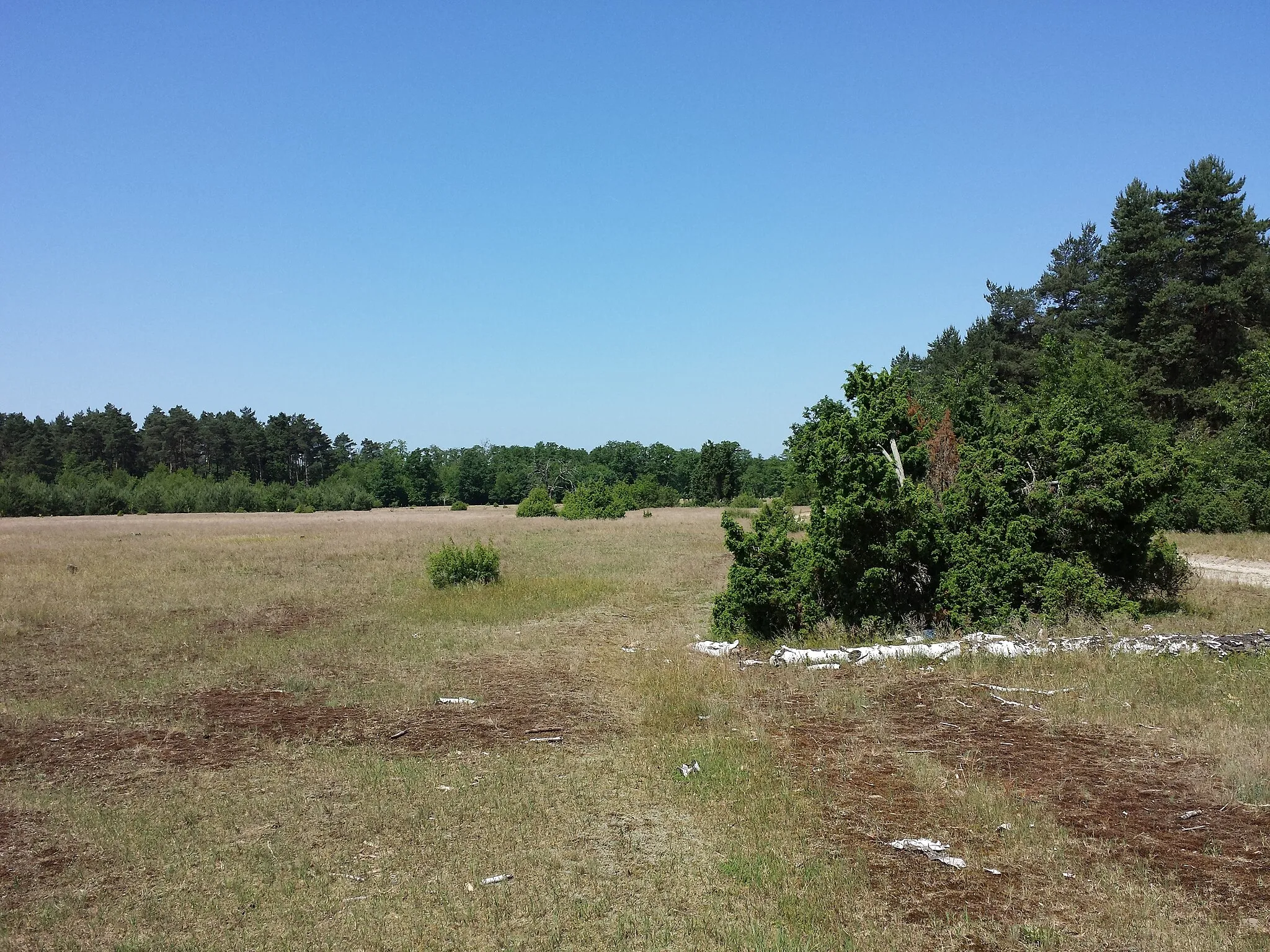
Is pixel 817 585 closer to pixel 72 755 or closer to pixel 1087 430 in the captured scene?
pixel 1087 430

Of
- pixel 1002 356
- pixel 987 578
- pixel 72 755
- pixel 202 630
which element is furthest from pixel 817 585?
pixel 1002 356

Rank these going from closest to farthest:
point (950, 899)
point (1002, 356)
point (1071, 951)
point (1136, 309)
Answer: point (1071, 951) → point (950, 899) → point (1136, 309) → point (1002, 356)

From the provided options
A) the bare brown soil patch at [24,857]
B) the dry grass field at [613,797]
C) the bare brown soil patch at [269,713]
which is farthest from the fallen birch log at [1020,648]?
the bare brown soil patch at [24,857]

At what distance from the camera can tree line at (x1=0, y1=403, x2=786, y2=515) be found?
66.6m

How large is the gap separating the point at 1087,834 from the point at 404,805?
18.0ft

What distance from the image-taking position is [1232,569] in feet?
65.0

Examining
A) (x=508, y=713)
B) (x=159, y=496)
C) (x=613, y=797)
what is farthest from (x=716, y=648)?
A: (x=159, y=496)

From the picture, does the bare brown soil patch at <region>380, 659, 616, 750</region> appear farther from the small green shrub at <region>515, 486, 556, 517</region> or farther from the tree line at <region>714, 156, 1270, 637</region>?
the small green shrub at <region>515, 486, 556, 517</region>

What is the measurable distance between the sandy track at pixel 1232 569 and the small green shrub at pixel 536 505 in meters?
41.4

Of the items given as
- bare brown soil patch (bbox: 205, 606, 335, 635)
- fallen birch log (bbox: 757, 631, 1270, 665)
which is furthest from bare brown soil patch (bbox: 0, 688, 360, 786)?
fallen birch log (bbox: 757, 631, 1270, 665)

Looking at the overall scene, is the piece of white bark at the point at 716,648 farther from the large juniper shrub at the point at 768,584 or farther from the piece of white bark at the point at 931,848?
the piece of white bark at the point at 931,848

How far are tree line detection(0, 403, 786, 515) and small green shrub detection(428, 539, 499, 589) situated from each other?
33183 millimetres

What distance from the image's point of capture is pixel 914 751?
7.66 metres

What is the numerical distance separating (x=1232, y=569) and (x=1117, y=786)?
1745 cm
